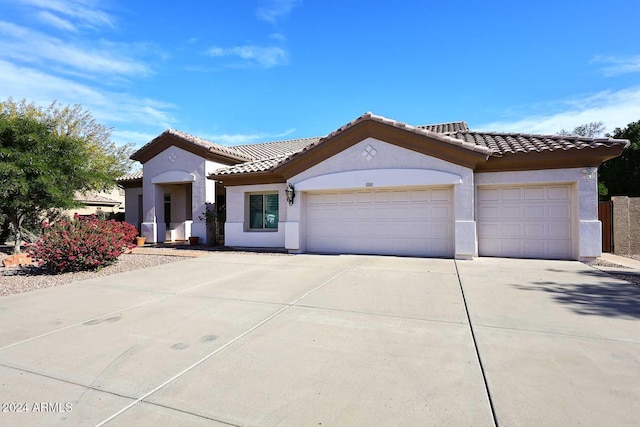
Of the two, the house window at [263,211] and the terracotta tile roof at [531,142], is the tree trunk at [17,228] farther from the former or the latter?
the terracotta tile roof at [531,142]

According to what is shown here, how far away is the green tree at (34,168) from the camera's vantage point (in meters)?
11.5

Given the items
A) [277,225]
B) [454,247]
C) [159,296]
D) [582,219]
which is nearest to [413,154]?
[454,247]

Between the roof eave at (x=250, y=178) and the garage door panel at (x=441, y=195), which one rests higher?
the roof eave at (x=250, y=178)

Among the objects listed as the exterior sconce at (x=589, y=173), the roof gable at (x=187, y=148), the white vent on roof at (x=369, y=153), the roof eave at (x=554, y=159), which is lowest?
the exterior sconce at (x=589, y=173)

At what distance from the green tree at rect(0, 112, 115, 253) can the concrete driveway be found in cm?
700

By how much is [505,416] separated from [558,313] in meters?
3.35

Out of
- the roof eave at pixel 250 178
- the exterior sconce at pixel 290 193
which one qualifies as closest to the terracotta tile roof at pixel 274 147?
the roof eave at pixel 250 178

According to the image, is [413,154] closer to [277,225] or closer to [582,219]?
[582,219]

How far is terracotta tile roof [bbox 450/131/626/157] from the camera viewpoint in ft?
31.6

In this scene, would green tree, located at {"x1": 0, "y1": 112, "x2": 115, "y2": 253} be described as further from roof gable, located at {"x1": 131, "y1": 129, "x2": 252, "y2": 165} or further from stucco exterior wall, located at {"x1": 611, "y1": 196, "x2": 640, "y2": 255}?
stucco exterior wall, located at {"x1": 611, "y1": 196, "x2": 640, "y2": 255}

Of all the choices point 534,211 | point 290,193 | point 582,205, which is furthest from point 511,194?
point 290,193

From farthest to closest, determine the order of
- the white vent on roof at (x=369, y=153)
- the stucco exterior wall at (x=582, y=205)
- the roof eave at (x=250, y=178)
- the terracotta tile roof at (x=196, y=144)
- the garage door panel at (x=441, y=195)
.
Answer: the terracotta tile roof at (x=196, y=144), the roof eave at (x=250, y=178), the white vent on roof at (x=369, y=153), the garage door panel at (x=441, y=195), the stucco exterior wall at (x=582, y=205)

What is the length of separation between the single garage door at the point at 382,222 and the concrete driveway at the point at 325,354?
13.4 feet

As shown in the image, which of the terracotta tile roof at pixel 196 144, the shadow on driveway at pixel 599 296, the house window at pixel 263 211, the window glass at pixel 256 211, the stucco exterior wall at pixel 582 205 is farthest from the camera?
the terracotta tile roof at pixel 196 144
